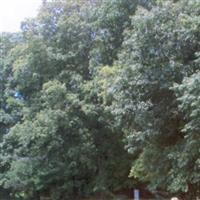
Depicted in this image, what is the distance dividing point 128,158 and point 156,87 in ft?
27.3

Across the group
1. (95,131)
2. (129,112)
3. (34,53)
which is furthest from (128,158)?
(129,112)

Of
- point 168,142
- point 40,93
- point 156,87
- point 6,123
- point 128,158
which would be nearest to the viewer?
point 156,87

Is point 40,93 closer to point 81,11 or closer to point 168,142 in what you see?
point 81,11

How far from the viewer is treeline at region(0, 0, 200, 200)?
11992mm

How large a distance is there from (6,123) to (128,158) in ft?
23.8

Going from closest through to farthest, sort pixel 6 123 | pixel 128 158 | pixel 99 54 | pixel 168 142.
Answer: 1. pixel 168 142
2. pixel 99 54
3. pixel 128 158
4. pixel 6 123

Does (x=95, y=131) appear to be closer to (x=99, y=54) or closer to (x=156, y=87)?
(x=99, y=54)

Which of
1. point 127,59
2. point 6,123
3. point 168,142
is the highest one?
point 6,123

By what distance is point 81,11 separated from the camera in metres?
20.1

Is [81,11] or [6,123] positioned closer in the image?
[81,11]

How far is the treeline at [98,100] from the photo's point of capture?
39.3 feet

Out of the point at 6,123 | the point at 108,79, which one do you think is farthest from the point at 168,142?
the point at 6,123

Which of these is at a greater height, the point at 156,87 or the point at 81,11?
the point at 81,11

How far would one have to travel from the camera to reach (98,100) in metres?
18.3
